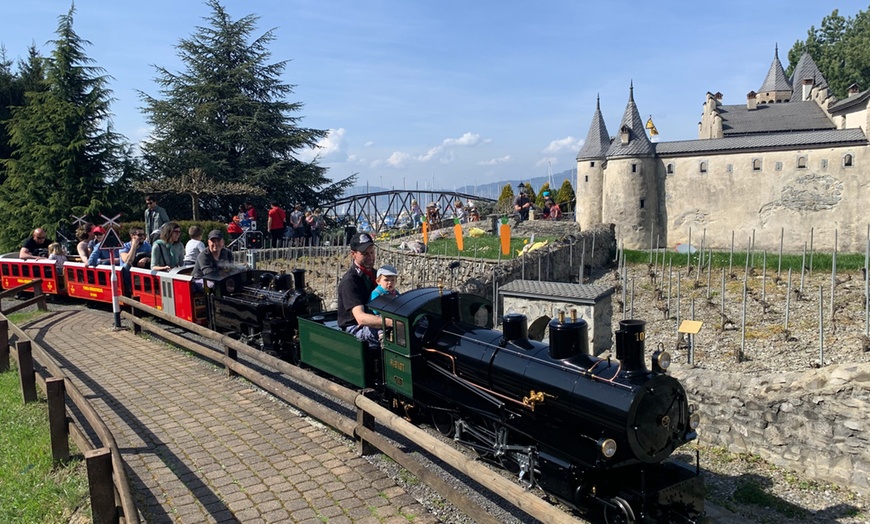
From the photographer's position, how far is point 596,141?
32.5m

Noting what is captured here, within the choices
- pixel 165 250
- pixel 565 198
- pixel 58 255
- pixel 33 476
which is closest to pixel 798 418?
pixel 33 476

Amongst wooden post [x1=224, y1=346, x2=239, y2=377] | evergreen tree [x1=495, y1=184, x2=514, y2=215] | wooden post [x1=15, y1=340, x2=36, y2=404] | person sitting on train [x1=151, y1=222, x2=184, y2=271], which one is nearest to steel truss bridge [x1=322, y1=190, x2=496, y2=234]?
evergreen tree [x1=495, y1=184, x2=514, y2=215]

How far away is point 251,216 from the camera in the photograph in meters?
26.3

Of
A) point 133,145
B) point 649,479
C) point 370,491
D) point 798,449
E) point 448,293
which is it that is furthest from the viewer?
point 133,145

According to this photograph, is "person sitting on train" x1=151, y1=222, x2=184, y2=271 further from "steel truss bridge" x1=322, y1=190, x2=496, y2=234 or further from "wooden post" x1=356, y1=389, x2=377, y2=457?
"steel truss bridge" x1=322, y1=190, x2=496, y2=234

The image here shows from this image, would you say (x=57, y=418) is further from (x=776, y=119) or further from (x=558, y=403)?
(x=776, y=119)

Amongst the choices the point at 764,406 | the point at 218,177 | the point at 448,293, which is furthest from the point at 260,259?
the point at 764,406

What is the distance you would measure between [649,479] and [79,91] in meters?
28.2

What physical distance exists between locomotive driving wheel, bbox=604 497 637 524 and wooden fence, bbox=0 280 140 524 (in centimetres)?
389

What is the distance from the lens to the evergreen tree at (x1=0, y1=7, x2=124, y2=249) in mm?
24594

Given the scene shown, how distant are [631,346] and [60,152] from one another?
85.7 ft

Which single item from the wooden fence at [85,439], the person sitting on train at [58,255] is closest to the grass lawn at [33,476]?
the wooden fence at [85,439]

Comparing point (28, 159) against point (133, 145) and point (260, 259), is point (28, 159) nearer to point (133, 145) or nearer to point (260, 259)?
point (133, 145)

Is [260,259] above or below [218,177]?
below
